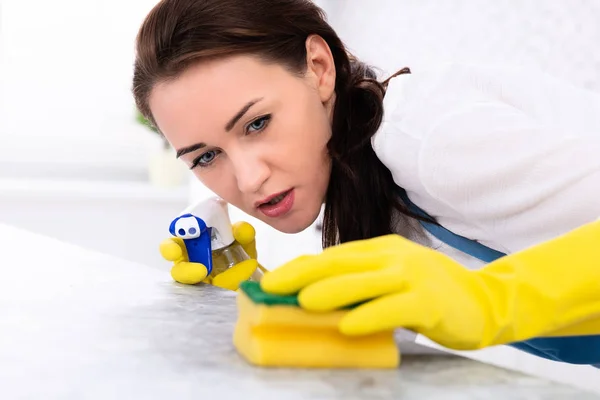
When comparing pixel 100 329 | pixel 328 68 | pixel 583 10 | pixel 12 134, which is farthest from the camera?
pixel 12 134

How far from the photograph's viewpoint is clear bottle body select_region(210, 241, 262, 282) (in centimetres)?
109

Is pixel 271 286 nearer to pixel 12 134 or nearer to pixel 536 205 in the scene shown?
pixel 536 205

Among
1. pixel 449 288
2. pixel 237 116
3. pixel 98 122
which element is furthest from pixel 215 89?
pixel 98 122

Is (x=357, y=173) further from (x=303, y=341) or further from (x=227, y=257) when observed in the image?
(x=303, y=341)

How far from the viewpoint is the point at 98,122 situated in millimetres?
3084

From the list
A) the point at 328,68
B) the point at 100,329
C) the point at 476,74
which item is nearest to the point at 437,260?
the point at 100,329

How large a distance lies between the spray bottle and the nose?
0.23ft

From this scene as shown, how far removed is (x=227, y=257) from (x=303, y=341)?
26.8 inches

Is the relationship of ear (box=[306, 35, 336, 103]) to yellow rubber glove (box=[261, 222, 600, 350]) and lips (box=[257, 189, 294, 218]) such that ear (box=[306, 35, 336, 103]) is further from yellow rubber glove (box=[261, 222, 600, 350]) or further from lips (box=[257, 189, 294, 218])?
yellow rubber glove (box=[261, 222, 600, 350])

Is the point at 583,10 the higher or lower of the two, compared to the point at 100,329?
higher

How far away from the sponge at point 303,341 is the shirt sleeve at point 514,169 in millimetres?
400

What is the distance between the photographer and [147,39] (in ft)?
3.59

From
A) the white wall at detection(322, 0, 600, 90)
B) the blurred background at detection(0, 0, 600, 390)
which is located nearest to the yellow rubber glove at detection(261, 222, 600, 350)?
the white wall at detection(322, 0, 600, 90)

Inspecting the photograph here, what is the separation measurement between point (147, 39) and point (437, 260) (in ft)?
2.48
